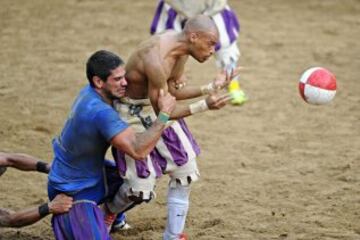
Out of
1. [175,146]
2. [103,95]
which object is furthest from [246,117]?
[103,95]

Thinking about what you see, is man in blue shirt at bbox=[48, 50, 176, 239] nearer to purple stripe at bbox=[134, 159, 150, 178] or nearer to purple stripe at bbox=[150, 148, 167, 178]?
purple stripe at bbox=[134, 159, 150, 178]

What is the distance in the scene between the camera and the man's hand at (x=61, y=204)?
20.1 ft

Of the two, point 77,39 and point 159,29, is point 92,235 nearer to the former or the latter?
point 159,29

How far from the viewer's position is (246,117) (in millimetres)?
9781

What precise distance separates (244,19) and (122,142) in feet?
23.9

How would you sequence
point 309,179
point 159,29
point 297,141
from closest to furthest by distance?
point 309,179, point 297,141, point 159,29

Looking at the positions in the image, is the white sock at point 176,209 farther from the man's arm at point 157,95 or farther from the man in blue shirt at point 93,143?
the man's arm at point 157,95

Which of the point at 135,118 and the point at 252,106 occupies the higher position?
the point at 135,118

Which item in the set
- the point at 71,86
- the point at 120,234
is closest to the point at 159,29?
the point at 71,86

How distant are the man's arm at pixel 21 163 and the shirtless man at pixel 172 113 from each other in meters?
0.60

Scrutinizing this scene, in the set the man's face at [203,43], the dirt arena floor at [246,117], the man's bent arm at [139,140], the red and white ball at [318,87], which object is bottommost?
the dirt arena floor at [246,117]

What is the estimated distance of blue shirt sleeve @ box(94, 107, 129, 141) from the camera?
19.1 feet

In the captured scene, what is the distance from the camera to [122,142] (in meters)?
5.82

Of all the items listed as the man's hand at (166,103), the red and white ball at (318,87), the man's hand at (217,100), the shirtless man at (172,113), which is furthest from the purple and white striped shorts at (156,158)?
the red and white ball at (318,87)
